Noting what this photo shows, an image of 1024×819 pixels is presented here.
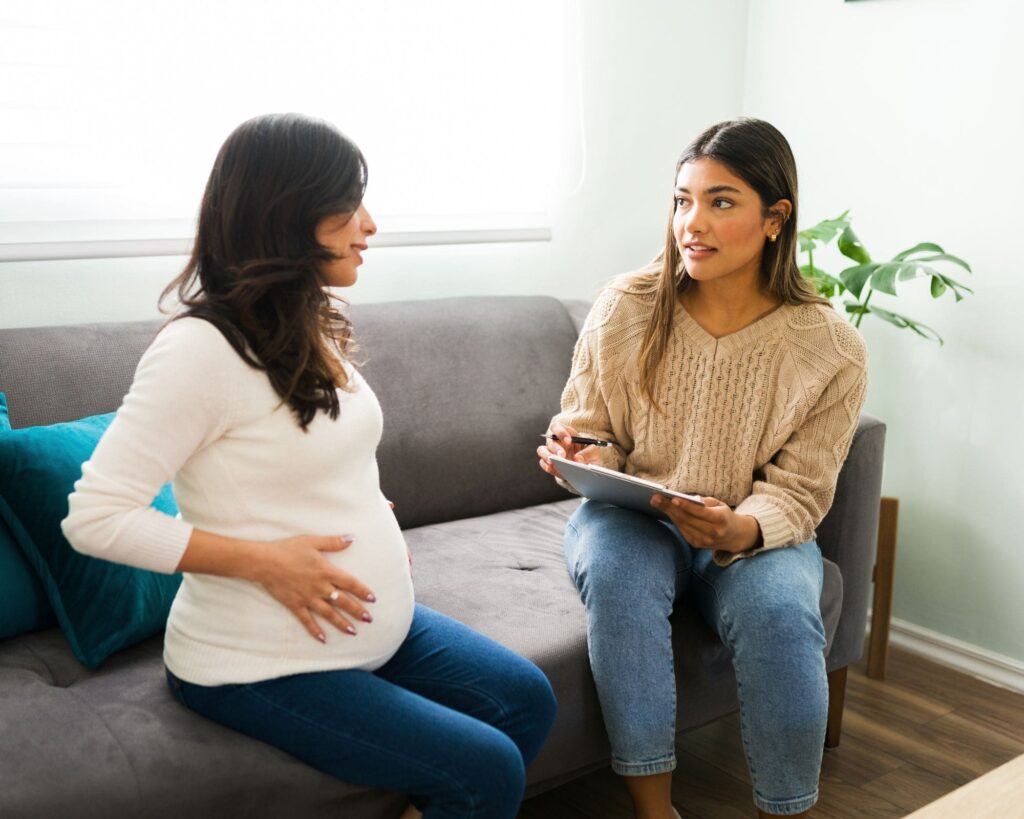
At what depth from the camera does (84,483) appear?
1.15 metres

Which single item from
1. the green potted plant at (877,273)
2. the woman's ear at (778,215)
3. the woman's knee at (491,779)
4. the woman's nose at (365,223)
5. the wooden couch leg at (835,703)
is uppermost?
the woman's nose at (365,223)

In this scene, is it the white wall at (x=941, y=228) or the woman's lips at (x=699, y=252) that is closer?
the woman's lips at (x=699, y=252)

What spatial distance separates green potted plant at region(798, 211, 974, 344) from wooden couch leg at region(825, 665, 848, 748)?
731 millimetres

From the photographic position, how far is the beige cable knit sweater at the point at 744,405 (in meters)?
1.77

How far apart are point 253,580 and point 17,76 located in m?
1.13

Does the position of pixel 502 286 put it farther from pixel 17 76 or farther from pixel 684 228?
pixel 17 76

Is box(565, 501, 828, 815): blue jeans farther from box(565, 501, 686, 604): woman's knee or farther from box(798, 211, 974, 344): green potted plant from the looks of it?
box(798, 211, 974, 344): green potted plant

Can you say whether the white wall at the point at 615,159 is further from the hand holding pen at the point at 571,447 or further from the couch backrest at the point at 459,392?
the hand holding pen at the point at 571,447

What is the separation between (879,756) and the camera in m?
2.08

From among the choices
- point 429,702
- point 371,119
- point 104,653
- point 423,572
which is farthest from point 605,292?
point 104,653

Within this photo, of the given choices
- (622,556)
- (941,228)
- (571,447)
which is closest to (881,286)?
(941,228)

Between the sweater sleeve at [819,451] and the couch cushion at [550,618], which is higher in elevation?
the sweater sleeve at [819,451]

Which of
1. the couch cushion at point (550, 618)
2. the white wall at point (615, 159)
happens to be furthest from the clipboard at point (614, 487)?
the white wall at point (615, 159)

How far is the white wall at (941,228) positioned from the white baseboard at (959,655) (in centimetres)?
2
